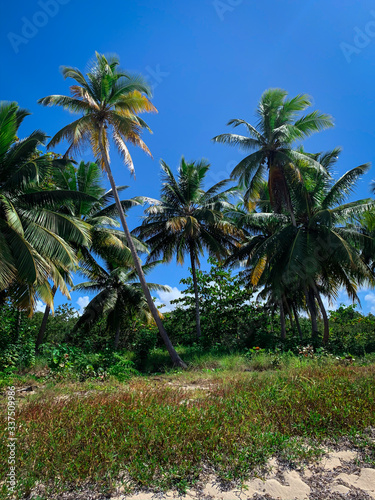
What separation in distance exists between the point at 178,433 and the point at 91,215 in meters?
14.6

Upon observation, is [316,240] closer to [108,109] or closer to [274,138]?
[274,138]

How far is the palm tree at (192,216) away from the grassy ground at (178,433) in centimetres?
1331

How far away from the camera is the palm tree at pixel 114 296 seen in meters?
18.0

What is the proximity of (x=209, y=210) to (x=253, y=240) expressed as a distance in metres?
3.22

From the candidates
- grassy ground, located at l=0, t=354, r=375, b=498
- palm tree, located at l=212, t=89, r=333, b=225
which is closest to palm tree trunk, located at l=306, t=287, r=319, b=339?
palm tree, located at l=212, t=89, r=333, b=225

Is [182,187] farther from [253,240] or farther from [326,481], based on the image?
[326,481]

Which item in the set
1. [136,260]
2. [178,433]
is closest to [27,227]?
[136,260]

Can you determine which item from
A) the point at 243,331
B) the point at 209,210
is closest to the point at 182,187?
the point at 209,210

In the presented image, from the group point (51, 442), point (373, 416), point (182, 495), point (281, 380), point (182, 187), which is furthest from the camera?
point (182, 187)

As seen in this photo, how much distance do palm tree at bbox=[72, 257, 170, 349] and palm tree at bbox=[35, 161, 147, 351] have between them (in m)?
1.83

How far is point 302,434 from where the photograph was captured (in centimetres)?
441

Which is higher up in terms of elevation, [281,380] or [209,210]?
[209,210]

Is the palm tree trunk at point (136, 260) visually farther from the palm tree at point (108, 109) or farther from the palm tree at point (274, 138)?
the palm tree at point (274, 138)

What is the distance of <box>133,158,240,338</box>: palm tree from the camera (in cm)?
1898
